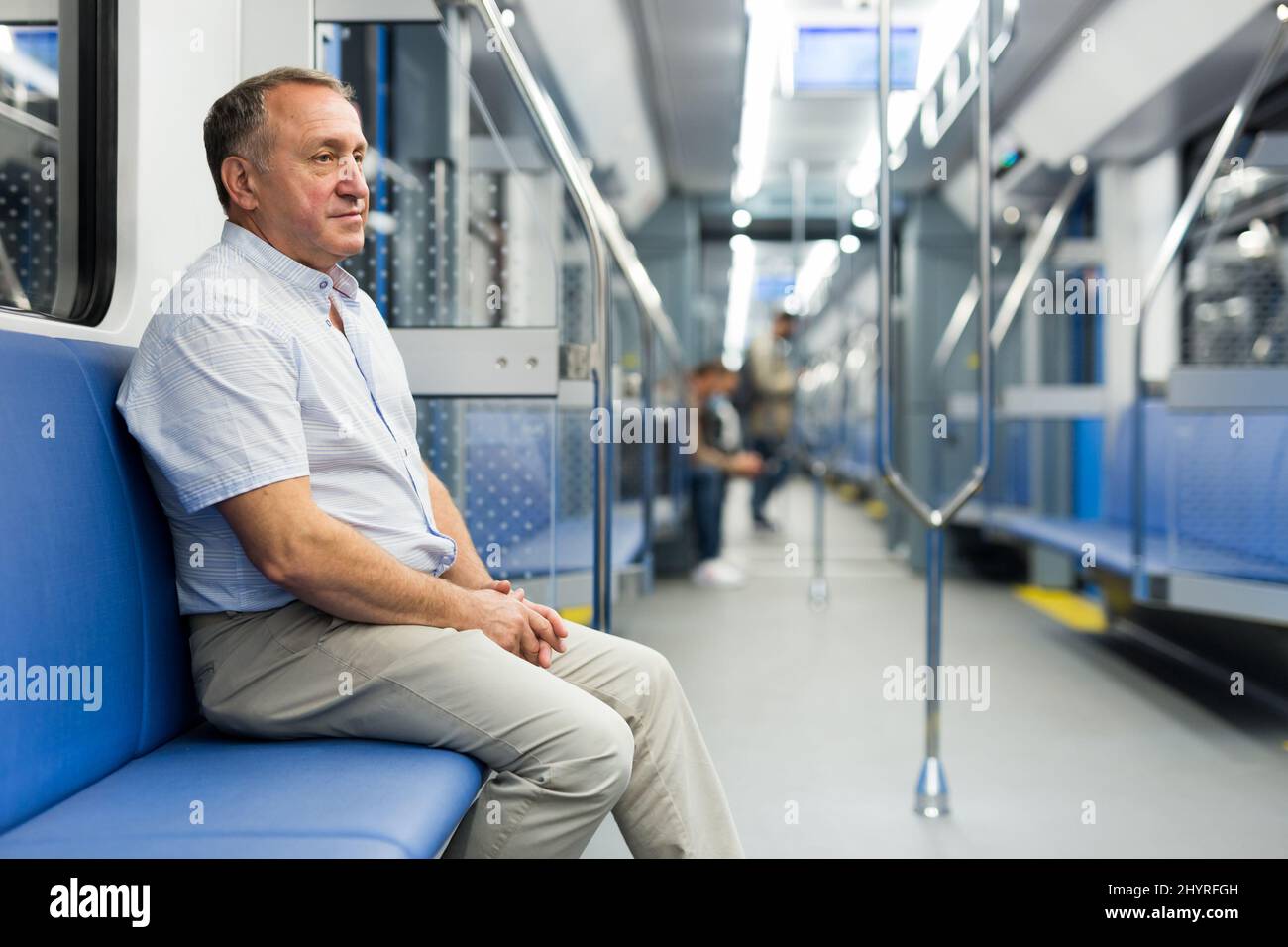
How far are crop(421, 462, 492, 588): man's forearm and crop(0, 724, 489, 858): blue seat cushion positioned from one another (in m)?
0.41

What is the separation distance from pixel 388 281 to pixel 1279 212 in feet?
11.9

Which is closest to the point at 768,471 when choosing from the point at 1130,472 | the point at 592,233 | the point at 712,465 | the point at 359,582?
the point at 712,465

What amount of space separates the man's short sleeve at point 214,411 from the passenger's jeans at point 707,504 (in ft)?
16.5

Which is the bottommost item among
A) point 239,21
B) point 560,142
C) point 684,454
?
point 684,454

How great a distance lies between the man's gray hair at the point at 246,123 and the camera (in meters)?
1.66

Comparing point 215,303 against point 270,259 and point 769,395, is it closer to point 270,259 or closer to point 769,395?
point 270,259

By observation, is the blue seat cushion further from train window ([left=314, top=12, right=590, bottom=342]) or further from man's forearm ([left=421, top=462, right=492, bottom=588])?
train window ([left=314, top=12, right=590, bottom=342])

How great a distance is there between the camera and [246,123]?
1.66 metres

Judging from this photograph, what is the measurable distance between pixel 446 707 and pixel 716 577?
483 cm

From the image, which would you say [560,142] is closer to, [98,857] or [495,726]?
[495,726]

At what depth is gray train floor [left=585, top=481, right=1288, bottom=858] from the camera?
2344mm

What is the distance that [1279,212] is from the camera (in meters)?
4.22
